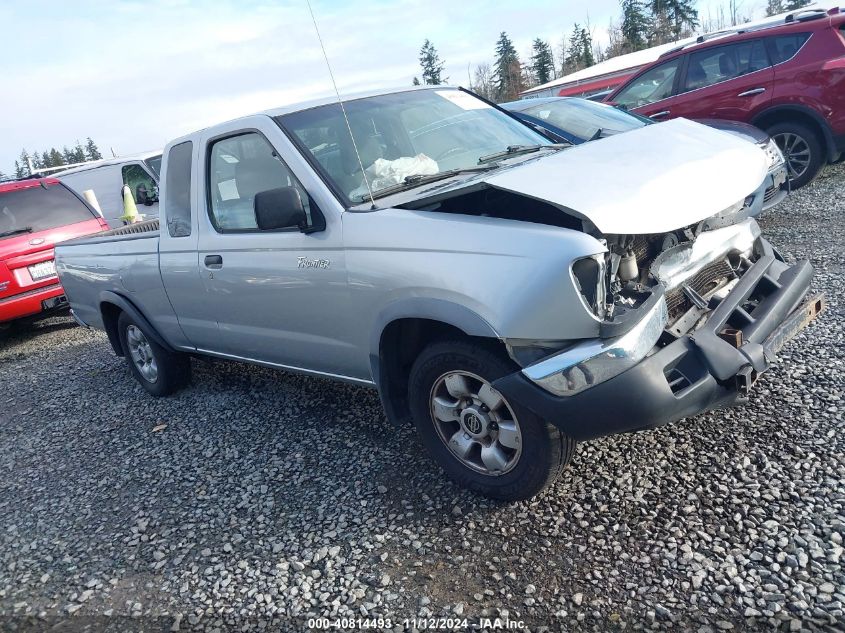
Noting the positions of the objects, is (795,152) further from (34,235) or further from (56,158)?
(56,158)

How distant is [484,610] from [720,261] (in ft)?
6.62

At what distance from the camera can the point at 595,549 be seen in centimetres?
275

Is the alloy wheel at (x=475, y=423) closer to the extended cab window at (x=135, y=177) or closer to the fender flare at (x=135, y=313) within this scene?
the fender flare at (x=135, y=313)

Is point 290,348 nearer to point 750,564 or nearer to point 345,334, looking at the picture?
point 345,334

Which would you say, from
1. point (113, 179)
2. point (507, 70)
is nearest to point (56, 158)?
point (507, 70)

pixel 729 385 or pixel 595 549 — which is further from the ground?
pixel 729 385

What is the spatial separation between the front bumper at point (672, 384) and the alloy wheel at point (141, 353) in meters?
3.75

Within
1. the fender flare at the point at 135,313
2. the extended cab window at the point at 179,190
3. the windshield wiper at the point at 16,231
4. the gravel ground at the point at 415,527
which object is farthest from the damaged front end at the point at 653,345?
the windshield wiper at the point at 16,231

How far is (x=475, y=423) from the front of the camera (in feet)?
10.1

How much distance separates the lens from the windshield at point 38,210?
8.15 meters

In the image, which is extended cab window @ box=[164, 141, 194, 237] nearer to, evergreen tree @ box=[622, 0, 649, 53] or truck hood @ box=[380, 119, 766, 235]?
truck hood @ box=[380, 119, 766, 235]

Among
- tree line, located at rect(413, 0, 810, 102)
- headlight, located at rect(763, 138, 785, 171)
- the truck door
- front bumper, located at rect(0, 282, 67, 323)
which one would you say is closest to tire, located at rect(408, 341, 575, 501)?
the truck door

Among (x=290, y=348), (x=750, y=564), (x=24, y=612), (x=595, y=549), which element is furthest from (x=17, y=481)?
(x=750, y=564)

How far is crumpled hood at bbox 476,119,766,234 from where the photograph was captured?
2670 millimetres
